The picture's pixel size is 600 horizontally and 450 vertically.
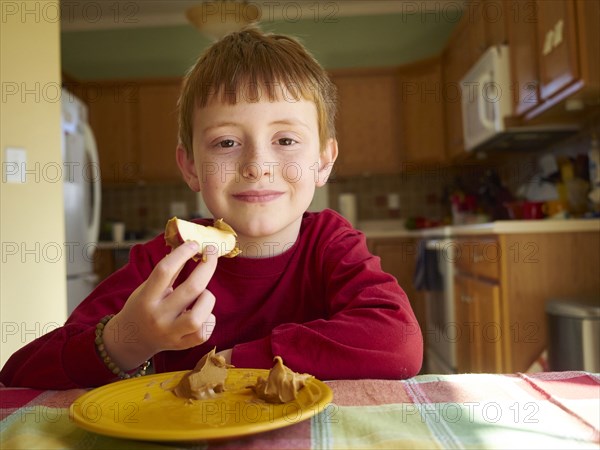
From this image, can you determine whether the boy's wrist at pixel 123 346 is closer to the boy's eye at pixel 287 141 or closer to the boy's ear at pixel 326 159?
the boy's eye at pixel 287 141

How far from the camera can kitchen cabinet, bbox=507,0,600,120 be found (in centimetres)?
217

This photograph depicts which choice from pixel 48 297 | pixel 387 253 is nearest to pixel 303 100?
pixel 48 297

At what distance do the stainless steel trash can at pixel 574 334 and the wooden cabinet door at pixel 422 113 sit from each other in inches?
102

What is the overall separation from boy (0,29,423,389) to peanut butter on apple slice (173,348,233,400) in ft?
0.18

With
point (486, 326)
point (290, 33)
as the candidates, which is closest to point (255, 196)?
point (486, 326)

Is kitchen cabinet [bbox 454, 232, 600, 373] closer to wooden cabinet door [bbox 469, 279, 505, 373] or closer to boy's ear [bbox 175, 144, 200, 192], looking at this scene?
wooden cabinet door [bbox 469, 279, 505, 373]

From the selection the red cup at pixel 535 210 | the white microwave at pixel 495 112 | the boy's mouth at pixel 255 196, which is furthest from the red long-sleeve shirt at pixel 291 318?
the white microwave at pixel 495 112

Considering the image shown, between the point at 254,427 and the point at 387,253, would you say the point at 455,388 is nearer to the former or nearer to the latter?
the point at 254,427

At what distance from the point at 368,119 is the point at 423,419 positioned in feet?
14.5

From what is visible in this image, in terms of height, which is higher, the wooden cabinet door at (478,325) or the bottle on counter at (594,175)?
the bottle on counter at (594,175)

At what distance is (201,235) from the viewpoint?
0.73m

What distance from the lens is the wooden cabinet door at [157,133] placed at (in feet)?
16.0

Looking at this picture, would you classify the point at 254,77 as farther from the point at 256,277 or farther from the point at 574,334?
the point at 574,334

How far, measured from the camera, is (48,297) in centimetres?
228
